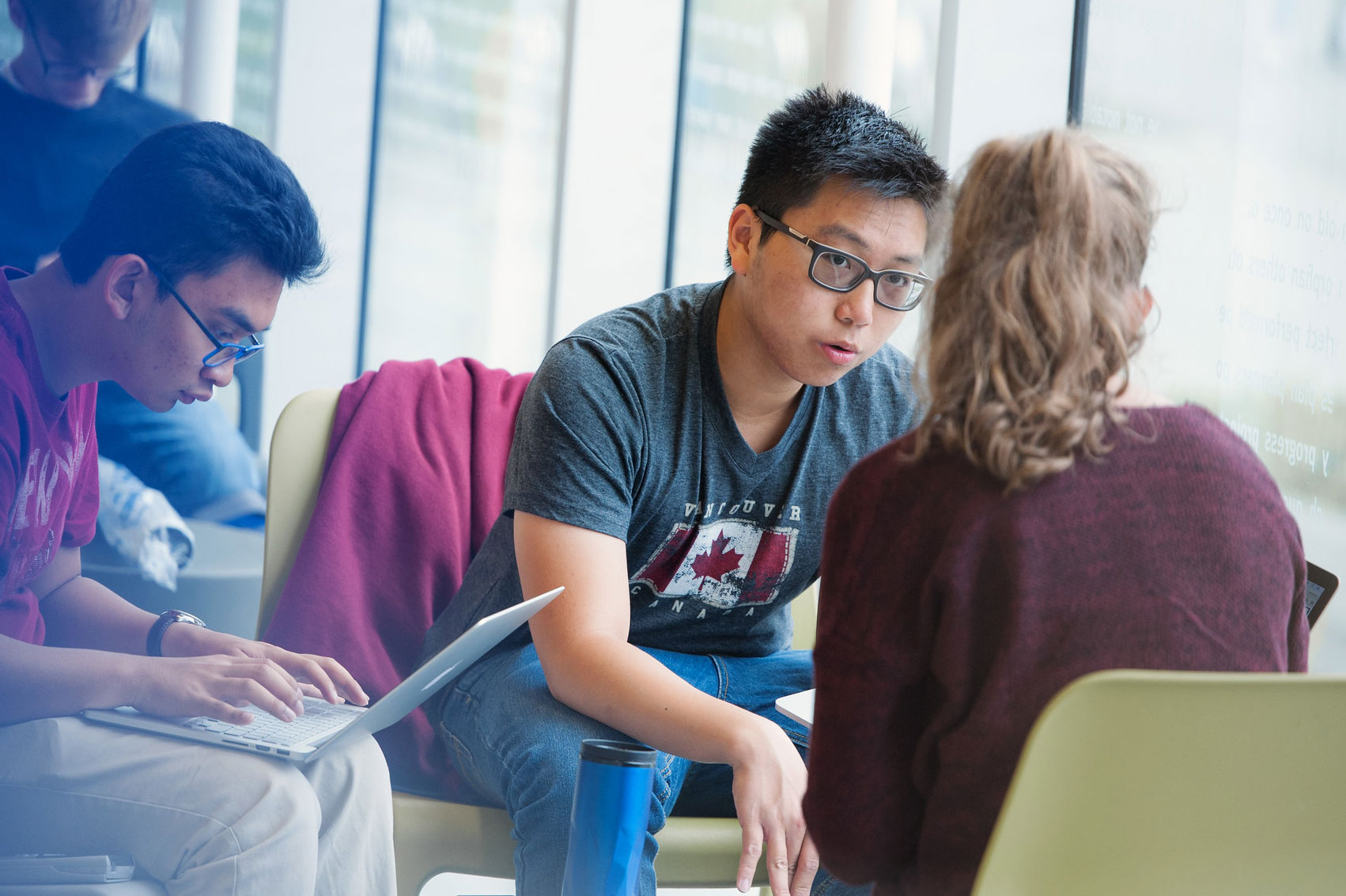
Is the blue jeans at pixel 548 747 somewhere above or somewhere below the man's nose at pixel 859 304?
below

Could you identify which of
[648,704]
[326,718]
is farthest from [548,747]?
[326,718]

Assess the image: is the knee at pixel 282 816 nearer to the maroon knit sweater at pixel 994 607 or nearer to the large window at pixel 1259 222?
the maroon knit sweater at pixel 994 607

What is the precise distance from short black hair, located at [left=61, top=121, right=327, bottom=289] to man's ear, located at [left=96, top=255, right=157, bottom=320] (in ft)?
0.03

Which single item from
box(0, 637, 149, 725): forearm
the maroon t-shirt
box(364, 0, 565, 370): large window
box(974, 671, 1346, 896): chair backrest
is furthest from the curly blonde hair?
box(364, 0, 565, 370): large window

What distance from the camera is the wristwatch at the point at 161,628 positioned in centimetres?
135

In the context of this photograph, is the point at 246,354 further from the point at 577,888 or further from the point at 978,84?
the point at 978,84

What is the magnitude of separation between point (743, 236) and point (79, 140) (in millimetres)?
786

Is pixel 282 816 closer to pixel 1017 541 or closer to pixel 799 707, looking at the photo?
pixel 799 707

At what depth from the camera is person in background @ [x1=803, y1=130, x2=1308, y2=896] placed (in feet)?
2.37

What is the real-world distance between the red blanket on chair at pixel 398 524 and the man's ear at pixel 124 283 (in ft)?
1.09

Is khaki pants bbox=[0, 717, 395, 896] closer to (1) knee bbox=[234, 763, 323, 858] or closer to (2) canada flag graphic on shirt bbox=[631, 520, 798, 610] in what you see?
(1) knee bbox=[234, 763, 323, 858]

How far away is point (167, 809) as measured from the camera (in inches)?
42.8

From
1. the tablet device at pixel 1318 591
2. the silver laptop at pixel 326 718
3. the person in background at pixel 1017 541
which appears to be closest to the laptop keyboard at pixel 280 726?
the silver laptop at pixel 326 718

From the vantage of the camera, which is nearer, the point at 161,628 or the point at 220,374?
the point at 161,628
